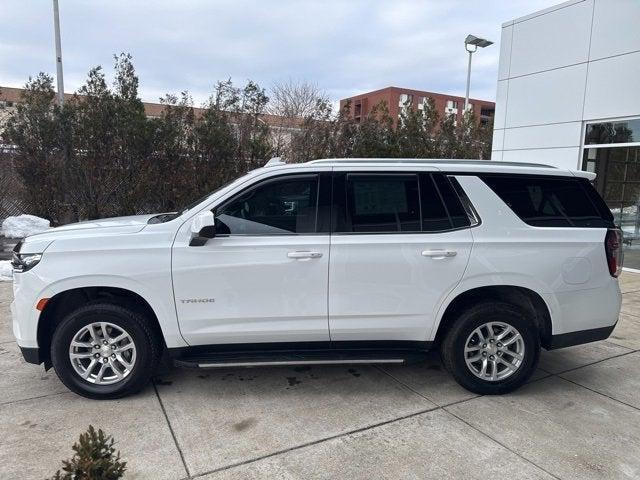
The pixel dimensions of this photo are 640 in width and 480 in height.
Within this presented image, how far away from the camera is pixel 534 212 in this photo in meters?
3.88

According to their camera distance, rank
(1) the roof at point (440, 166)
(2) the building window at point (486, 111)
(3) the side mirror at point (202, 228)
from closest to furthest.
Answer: (3) the side mirror at point (202, 228)
(1) the roof at point (440, 166)
(2) the building window at point (486, 111)

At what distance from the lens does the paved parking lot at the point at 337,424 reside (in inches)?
115

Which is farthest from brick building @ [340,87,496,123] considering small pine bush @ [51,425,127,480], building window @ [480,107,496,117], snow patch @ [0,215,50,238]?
small pine bush @ [51,425,127,480]

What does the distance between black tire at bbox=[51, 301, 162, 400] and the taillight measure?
3655mm

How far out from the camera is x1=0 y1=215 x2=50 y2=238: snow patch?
9867 mm

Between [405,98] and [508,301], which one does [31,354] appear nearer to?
[508,301]

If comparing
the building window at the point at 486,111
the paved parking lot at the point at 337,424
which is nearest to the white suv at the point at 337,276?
the paved parking lot at the point at 337,424

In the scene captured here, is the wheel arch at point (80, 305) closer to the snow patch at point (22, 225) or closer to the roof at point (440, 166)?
the roof at point (440, 166)

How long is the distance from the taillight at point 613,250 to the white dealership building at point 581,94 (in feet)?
20.5

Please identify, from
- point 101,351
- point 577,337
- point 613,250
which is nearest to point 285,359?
point 101,351

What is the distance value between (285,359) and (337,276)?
0.76 m

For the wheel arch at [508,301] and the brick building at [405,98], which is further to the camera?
the brick building at [405,98]

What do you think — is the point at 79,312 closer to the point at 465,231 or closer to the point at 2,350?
the point at 2,350

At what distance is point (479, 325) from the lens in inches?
151
